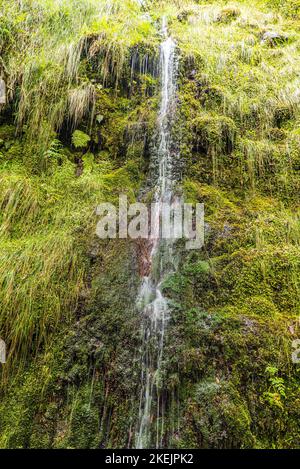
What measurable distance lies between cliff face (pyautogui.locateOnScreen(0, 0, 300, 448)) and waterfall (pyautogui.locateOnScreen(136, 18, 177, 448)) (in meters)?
Answer: 0.06

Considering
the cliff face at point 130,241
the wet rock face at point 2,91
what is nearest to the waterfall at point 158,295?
the cliff face at point 130,241

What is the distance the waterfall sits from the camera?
7.96ft

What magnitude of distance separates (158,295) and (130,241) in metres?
0.71

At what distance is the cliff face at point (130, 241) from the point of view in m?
2.46

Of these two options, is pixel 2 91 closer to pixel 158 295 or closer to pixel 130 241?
pixel 130 241

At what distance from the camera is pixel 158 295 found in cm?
306

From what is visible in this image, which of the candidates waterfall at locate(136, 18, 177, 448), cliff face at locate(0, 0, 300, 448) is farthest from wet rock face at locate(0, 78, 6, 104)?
waterfall at locate(136, 18, 177, 448)

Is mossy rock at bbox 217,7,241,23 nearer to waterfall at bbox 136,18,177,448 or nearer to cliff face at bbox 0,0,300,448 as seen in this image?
cliff face at bbox 0,0,300,448

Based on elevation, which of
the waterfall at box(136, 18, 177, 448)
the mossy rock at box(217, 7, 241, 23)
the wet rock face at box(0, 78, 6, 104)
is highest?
the mossy rock at box(217, 7, 241, 23)

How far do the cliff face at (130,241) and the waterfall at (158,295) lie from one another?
63mm

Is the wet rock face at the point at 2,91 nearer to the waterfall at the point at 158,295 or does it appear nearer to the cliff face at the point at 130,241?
the cliff face at the point at 130,241

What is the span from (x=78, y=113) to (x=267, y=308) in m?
3.40

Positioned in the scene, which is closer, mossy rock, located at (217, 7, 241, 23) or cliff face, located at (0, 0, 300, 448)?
cliff face, located at (0, 0, 300, 448)

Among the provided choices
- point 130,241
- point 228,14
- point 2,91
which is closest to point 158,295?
point 130,241
